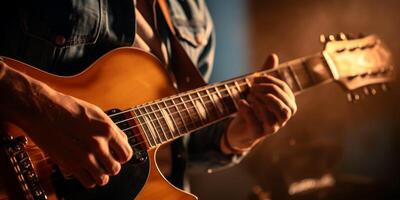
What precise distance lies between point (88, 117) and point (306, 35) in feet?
5.07

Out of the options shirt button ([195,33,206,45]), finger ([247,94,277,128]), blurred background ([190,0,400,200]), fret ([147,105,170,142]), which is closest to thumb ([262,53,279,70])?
finger ([247,94,277,128])

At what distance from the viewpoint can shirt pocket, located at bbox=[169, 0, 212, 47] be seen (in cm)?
99

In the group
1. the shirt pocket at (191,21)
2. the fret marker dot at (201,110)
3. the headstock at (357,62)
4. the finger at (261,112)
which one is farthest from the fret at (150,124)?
the headstock at (357,62)

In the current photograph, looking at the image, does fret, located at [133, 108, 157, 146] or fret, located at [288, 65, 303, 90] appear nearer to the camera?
fret, located at [133, 108, 157, 146]

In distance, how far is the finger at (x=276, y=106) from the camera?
31.2 inches

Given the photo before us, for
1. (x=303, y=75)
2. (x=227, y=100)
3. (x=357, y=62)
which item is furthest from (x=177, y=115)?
(x=357, y=62)

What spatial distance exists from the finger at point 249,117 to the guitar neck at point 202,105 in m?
0.02

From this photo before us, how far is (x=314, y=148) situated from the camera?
204 cm

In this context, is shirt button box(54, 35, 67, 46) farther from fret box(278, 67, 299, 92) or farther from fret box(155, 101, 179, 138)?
fret box(278, 67, 299, 92)

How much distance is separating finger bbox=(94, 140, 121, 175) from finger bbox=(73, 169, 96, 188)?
24 mm

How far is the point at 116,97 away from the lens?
2.21 feet

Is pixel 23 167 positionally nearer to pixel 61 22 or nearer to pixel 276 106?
pixel 61 22

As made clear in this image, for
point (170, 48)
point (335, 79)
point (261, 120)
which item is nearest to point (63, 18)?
point (170, 48)

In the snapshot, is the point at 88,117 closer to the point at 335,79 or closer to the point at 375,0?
the point at 335,79
